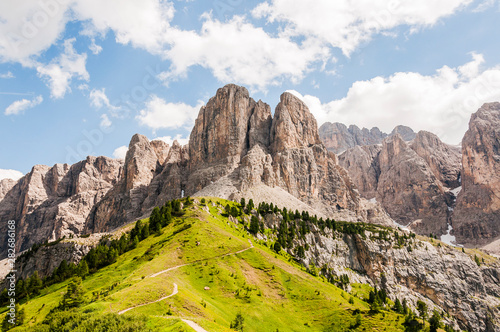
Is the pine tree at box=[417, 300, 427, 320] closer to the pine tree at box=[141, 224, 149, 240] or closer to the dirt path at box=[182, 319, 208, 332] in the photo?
the pine tree at box=[141, 224, 149, 240]

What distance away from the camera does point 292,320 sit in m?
78.7

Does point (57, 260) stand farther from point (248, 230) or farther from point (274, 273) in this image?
point (274, 273)

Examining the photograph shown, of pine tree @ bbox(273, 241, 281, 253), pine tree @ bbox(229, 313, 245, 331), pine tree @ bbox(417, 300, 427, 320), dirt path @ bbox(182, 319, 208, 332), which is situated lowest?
pine tree @ bbox(417, 300, 427, 320)

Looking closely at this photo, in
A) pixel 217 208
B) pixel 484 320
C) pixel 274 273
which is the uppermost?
pixel 217 208

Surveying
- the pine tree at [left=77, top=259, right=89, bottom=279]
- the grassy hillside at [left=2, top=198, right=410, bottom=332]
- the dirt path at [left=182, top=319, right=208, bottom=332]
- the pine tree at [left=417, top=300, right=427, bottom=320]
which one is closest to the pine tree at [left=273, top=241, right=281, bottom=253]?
the grassy hillside at [left=2, top=198, right=410, bottom=332]

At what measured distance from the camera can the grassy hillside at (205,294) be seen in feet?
177

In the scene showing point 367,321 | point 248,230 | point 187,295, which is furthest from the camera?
point 248,230

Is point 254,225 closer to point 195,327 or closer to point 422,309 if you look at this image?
point 422,309

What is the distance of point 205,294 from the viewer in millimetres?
75938

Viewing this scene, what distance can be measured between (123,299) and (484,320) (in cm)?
21658

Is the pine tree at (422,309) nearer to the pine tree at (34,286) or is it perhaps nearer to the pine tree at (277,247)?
the pine tree at (277,247)

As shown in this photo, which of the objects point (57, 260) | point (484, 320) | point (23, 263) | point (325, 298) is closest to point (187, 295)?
point (325, 298)

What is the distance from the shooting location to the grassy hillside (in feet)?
177

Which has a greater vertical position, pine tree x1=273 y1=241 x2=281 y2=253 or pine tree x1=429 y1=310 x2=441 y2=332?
pine tree x1=273 y1=241 x2=281 y2=253
